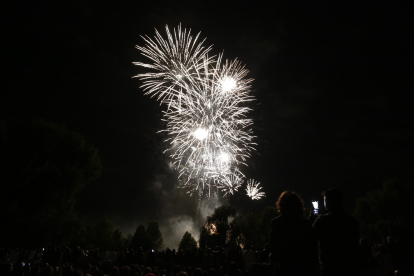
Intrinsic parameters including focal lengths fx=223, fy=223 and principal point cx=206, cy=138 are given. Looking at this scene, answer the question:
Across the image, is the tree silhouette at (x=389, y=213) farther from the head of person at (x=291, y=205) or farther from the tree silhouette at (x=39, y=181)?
the tree silhouette at (x=39, y=181)

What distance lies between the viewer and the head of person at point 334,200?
3004 millimetres

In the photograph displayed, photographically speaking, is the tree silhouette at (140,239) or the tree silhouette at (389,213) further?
the tree silhouette at (140,239)

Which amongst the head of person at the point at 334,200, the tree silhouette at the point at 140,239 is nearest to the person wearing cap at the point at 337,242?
the head of person at the point at 334,200

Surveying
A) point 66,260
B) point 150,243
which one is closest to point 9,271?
point 66,260

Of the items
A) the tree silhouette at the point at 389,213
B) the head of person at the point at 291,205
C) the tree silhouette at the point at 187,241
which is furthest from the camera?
the tree silhouette at the point at 187,241

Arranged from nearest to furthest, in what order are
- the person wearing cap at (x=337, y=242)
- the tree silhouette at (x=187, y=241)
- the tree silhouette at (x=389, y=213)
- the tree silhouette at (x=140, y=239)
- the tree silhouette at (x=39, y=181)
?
the person wearing cap at (x=337, y=242), the tree silhouette at (x=39, y=181), the tree silhouette at (x=389, y=213), the tree silhouette at (x=140, y=239), the tree silhouette at (x=187, y=241)

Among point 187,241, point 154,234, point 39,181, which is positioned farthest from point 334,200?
point 187,241

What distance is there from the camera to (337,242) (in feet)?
8.95

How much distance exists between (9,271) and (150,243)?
66591 millimetres

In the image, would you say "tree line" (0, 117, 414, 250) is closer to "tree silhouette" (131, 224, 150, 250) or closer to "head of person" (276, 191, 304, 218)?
"head of person" (276, 191, 304, 218)

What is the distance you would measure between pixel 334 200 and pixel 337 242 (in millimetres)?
541

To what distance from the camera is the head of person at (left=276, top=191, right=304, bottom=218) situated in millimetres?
2936

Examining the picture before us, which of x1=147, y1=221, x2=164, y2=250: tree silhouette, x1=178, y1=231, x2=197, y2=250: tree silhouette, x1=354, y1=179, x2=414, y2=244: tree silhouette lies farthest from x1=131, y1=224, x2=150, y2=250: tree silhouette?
x1=354, y1=179, x2=414, y2=244: tree silhouette

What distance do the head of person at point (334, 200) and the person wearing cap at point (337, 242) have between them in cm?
7
